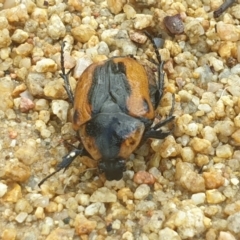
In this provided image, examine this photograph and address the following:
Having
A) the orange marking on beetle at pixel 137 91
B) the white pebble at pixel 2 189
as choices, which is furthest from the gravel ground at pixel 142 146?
the orange marking on beetle at pixel 137 91

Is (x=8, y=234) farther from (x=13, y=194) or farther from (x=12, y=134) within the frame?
(x=12, y=134)

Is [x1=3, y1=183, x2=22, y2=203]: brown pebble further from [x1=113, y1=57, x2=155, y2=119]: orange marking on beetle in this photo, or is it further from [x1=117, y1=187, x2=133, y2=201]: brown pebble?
[x1=113, y1=57, x2=155, y2=119]: orange marking on beetle

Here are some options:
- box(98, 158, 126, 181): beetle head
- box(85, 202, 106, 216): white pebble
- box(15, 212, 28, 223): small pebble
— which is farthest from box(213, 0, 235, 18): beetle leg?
box(15, 212, 28, 223): small pebble

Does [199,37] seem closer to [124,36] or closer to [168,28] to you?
[168,28]

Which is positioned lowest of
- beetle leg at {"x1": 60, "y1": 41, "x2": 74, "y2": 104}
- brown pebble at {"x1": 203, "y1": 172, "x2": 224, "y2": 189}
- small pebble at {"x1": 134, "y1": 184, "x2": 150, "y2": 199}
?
small pebble at {"x1": 134, "y1": 184, "x2": 150, "y2": 199}

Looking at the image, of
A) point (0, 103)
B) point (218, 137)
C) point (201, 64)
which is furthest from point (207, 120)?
point (0, 103)

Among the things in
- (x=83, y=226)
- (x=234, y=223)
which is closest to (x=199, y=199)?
(x=234, y=223)
